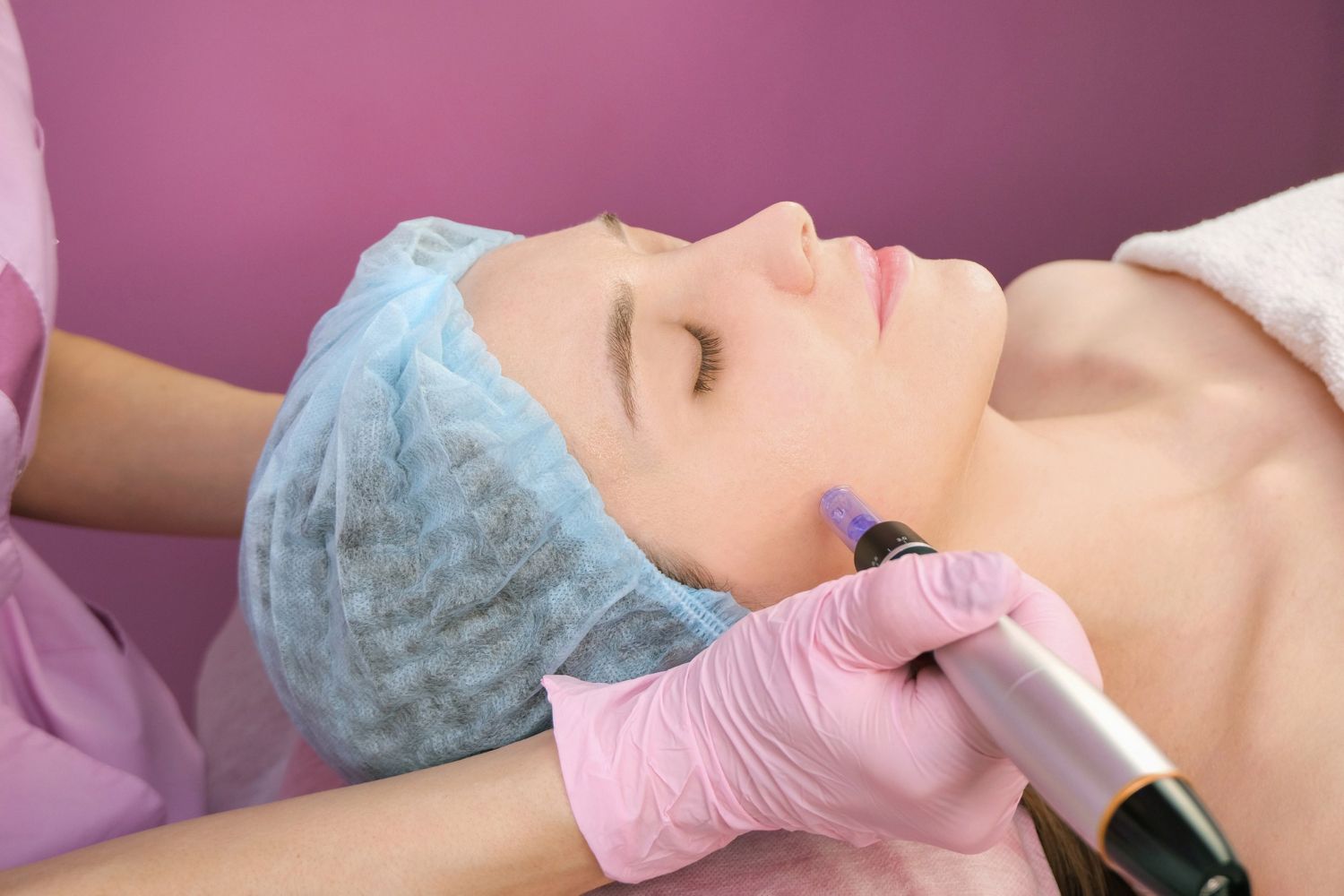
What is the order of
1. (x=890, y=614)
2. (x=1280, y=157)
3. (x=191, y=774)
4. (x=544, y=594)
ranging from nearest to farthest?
1. (x=890, y=614)
2. (x=544, y=594)
3. (x=191, y=774)
4. (x=1280, y=157)

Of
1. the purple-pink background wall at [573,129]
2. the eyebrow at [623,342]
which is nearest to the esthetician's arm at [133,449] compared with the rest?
the purple-pink background wall at [573,129]

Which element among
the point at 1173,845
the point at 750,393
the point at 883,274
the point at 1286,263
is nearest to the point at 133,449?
the point at 750,393

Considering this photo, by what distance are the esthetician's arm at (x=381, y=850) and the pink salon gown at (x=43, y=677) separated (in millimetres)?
243

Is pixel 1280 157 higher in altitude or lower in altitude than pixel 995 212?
higher

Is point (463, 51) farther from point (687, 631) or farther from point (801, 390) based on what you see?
point (687, 631)

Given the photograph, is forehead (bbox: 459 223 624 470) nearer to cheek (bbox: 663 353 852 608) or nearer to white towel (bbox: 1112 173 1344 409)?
cheek (bbox: 663 353 852 608)

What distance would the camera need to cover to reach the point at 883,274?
1093mm

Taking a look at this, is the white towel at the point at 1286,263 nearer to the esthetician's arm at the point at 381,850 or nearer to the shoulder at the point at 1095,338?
the shoulder at the point at 1095,338

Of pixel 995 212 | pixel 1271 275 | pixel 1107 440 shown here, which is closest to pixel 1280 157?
pixel 995 212

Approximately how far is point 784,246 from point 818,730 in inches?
18.9

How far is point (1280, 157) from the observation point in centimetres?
176

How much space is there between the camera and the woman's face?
997 mm

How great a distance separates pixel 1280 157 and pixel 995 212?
49 centimetres

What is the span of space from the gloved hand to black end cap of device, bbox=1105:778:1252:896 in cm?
18
